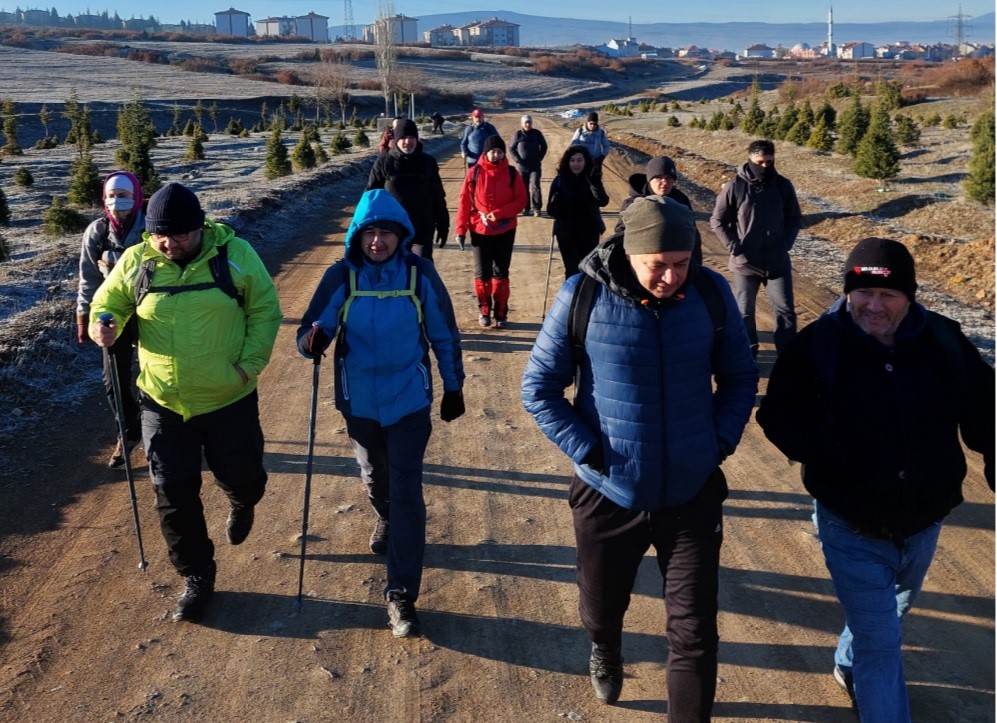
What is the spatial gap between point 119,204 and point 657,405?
3775mm

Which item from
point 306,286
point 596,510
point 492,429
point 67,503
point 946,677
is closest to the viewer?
point 596,510

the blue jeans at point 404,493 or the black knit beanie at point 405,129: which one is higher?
the black knit beanie at point 405,129

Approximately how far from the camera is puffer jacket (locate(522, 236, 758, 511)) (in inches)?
127

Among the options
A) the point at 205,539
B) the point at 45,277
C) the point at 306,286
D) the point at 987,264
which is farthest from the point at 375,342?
the point at 987,264

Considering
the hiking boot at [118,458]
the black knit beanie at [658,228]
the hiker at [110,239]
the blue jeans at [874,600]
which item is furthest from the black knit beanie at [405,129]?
the blue jeans at [874,600]

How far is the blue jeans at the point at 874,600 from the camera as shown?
125 inches

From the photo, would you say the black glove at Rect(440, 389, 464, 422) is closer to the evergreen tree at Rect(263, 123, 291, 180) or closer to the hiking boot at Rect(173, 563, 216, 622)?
the hiking boot at Rect(173, 563, 216, 622)

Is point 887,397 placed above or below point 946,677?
above

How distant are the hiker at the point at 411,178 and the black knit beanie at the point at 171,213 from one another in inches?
156

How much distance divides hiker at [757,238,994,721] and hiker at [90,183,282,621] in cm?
250

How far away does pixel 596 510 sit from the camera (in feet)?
11.3

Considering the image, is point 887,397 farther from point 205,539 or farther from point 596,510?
point 205,539

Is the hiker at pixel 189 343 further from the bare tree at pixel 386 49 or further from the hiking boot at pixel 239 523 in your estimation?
the bare tree at pixel 386 49

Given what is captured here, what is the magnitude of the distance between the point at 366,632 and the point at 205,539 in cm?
94
